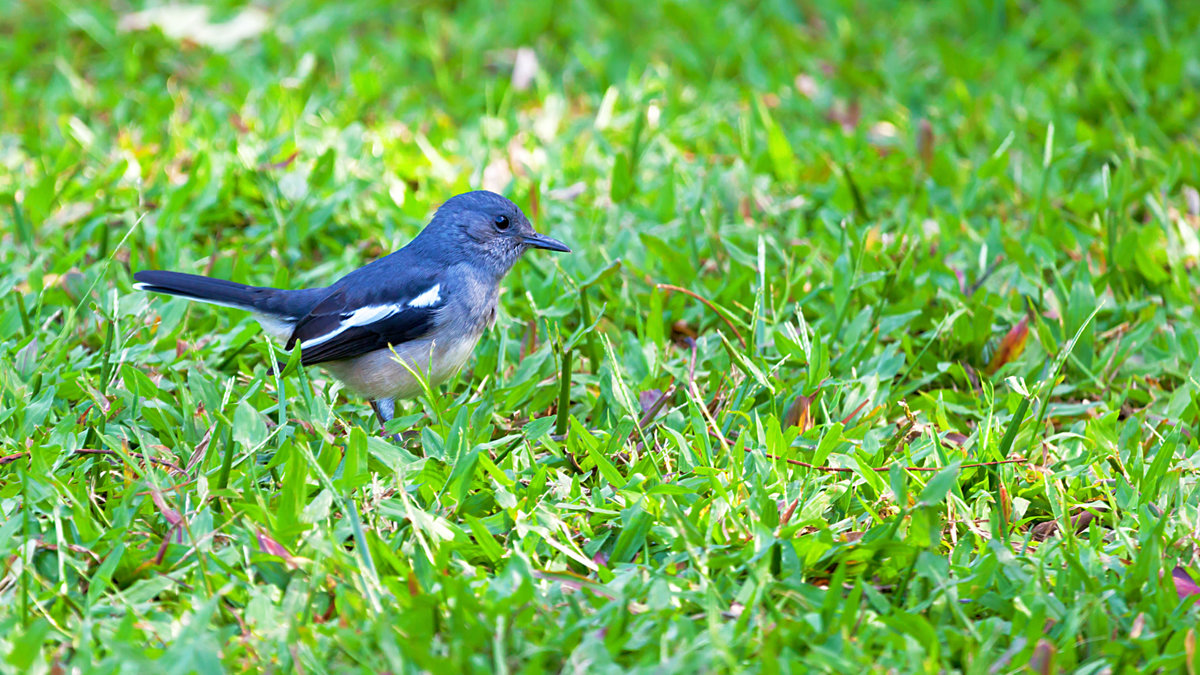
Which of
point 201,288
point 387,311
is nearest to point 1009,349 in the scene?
point 387,311

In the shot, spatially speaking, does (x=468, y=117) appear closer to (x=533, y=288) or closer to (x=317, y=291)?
(x=533, y=288)

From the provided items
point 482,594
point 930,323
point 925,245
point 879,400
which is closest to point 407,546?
point 482,594

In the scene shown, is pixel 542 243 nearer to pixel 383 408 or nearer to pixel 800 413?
pixel 383 408

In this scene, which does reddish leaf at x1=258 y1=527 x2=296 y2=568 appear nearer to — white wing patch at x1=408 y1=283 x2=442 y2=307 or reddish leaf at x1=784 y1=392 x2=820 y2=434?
white wing patch at x1=408 y1=283 x2=442 y2=307

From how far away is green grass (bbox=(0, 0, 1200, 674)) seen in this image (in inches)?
108

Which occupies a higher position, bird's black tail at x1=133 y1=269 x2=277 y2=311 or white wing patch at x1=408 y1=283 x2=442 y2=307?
bird's black tail at x1=133 y1=269 x2=277 y2=311

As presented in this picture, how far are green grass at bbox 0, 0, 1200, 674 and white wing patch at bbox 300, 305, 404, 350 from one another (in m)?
0.17

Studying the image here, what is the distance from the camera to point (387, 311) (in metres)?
3.88

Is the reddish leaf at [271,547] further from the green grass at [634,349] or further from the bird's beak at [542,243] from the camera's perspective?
the bird's beak at [542,243]

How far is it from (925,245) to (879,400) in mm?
1233

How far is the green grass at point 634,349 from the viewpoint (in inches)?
108

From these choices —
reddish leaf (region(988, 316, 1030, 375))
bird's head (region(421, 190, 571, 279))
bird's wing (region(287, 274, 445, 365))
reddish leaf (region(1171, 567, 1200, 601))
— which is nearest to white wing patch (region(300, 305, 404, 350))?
bird's wing (region(287, 274, 445, 365))

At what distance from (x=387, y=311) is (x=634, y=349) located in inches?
34.9

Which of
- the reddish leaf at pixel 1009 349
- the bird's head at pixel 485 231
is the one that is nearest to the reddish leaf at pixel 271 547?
the bird's head at pixel 485 231
